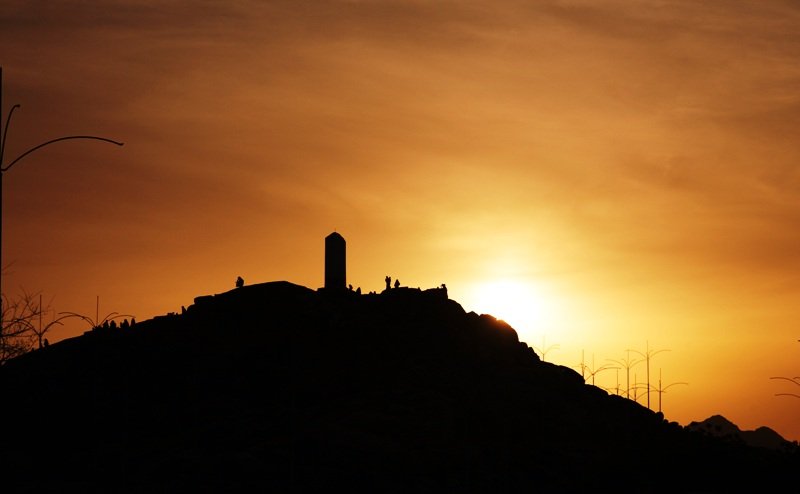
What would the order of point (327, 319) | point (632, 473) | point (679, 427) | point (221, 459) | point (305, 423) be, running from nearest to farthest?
point (221, 459) < point (305, 423) < point (632, 473) < point (327, 319) < point (679, 427)

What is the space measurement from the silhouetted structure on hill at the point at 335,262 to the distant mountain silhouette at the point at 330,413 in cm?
106

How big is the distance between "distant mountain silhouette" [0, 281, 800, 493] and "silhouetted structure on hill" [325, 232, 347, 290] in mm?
1055

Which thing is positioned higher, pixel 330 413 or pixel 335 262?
pixel 335 262

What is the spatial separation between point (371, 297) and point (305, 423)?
14490 millimetres

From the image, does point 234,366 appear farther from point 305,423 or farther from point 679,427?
point 679,427

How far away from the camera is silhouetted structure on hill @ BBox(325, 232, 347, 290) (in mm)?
63844

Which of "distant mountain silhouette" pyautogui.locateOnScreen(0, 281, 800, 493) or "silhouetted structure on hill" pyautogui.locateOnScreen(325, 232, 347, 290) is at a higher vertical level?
"silhouetted structure on hill" pyautogui.locateOnScreen(325, 232, 347, 290)

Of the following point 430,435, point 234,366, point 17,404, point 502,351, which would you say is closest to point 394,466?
point 430,435

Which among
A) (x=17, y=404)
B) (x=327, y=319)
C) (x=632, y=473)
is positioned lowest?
(x=632, y=473)

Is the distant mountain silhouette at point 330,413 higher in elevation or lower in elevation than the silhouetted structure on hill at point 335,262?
lower

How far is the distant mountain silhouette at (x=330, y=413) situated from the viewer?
49812 millimetres

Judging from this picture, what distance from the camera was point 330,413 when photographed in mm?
55500

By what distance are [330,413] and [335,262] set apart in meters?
12.2

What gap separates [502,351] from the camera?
220ft
